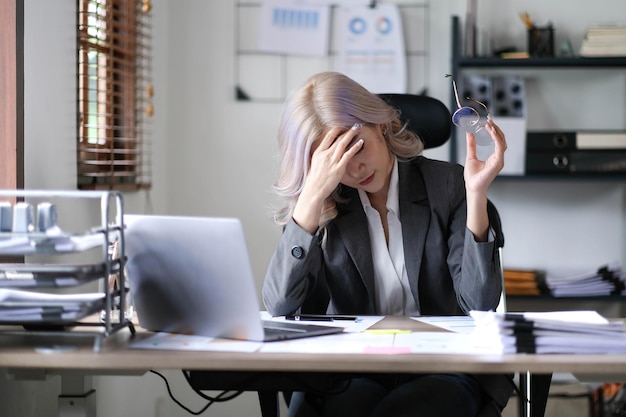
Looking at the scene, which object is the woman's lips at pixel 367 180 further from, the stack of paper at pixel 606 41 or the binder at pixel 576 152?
the stack of paper at pixel 606 41

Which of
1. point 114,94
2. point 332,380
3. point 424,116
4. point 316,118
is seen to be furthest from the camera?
point 114,94

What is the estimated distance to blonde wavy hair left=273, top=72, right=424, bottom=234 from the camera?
6.63 ft

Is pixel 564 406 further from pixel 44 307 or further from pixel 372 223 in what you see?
pixel 44 307

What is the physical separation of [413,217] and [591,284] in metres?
1.47

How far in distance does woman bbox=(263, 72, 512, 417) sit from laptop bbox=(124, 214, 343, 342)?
0.98 feet

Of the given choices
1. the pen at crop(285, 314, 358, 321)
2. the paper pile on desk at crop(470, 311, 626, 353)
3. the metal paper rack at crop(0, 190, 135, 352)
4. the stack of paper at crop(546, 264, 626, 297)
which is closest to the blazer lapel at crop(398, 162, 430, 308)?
the pen at crop(285, 314, 358, 321)

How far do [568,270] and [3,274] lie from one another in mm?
2404

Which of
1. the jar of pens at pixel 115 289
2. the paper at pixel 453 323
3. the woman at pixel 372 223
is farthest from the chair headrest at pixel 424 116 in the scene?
the jar of pens at pixel 115 289

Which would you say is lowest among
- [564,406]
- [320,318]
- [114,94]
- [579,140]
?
[564,406]

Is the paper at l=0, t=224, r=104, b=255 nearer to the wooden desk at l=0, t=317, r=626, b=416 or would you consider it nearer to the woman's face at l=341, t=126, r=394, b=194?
the wooden desk at l=0, t=317, r=626, b=416

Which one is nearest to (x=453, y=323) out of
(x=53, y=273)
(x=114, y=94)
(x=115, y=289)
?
(x=115, y=289)

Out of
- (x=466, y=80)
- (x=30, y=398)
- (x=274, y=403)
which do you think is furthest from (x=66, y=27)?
(x=466, y=80)

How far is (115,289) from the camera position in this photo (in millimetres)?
1750

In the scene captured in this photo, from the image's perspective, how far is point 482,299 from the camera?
6.25ft
